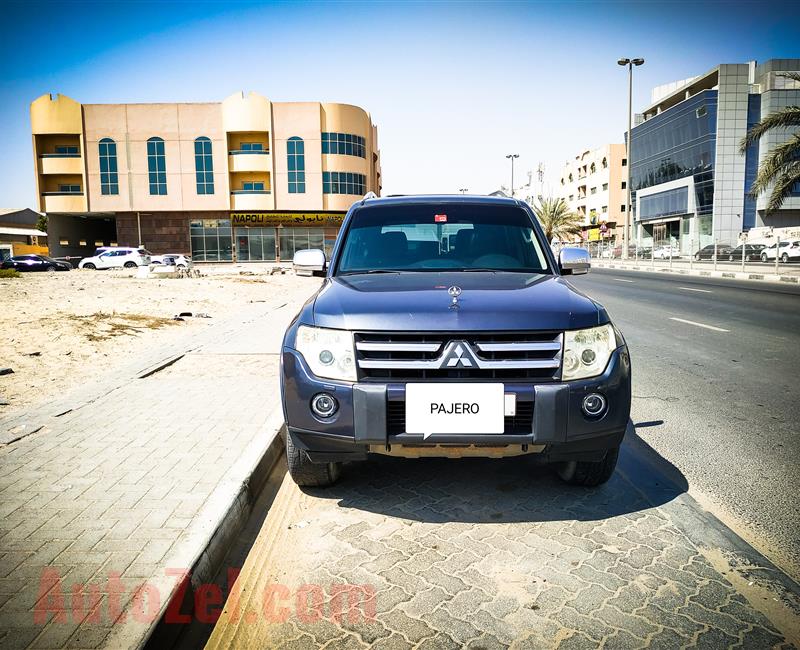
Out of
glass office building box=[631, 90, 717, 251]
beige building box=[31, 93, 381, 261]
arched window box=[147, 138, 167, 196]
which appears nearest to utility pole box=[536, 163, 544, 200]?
glass office building box=[631, 90, 717, 251]

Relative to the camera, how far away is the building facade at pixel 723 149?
5922 centimetres

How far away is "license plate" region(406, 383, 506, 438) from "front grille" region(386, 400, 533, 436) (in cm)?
4

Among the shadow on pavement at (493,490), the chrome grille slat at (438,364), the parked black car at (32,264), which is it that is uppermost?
the parked black car at (32,264)

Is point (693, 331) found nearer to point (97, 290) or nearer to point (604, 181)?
point (97, 290)

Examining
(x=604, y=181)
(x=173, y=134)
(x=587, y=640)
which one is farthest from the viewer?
(x=604, y=181)

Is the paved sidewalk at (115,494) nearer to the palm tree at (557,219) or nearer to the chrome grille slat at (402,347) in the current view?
the chrome grille slat at (402,347)

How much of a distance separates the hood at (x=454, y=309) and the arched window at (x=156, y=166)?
5322 cm

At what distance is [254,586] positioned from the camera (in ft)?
8.58

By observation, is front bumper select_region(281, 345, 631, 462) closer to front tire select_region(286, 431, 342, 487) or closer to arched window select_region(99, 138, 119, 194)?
front tire select_region(286, 431, 342, 487)

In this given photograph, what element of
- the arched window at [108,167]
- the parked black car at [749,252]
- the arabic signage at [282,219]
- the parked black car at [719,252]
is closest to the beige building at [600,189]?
the parked black car at [719,252]

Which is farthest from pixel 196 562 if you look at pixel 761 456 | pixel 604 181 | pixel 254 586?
pixel 604 181

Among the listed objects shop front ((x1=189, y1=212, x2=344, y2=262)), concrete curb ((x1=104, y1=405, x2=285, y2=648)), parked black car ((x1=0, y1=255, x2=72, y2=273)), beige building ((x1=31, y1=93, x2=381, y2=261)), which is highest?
beige building ((x1=31, y1=93, x2=381, y2=261))

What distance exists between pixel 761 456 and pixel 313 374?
3.33 meters

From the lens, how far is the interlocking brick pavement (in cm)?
223
